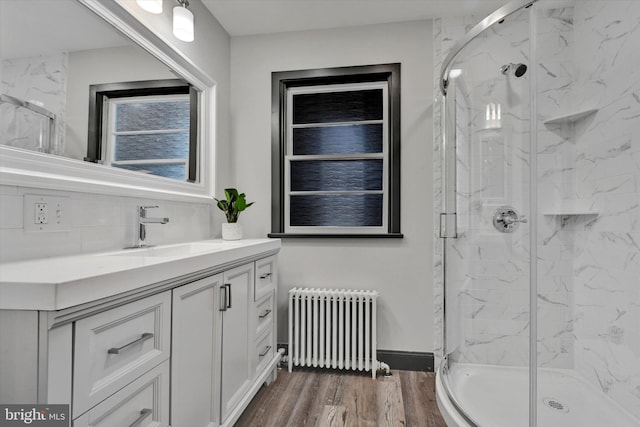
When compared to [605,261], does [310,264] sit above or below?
below

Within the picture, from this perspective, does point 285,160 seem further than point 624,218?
Yes

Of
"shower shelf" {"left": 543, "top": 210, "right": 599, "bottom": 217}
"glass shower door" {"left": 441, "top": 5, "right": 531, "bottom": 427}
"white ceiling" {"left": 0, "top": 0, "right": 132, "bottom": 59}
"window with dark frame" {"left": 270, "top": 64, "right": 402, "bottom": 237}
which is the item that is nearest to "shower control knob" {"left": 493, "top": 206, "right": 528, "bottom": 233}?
"glass shower door" {"left": 441, "top": 5, "right": 531, "bottom": 427}

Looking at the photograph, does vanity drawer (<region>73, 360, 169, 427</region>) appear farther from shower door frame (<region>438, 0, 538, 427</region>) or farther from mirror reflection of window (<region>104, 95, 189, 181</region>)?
shower door frame (<region>438, 0, 538, 427</region>)

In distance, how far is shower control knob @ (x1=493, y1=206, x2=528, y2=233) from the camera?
5.11ft

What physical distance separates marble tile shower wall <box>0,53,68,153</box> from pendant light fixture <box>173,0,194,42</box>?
71 cm

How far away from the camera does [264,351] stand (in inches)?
77.2

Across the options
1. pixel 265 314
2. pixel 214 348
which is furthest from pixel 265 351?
pixel 214 348

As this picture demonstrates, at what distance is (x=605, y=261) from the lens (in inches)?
63.2

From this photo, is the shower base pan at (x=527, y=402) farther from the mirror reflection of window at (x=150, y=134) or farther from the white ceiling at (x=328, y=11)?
the white ceiling at (x=328, y=11)

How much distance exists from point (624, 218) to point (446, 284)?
36.9 inches

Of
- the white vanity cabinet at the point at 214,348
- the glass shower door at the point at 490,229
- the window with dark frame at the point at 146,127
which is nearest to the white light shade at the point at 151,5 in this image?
the window with dark frame at the point at 146,127

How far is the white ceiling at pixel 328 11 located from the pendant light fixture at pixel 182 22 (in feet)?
1.53

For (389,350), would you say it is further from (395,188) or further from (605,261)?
(605,261)

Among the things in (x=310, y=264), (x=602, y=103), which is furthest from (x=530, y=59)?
(x=310, y=264)
